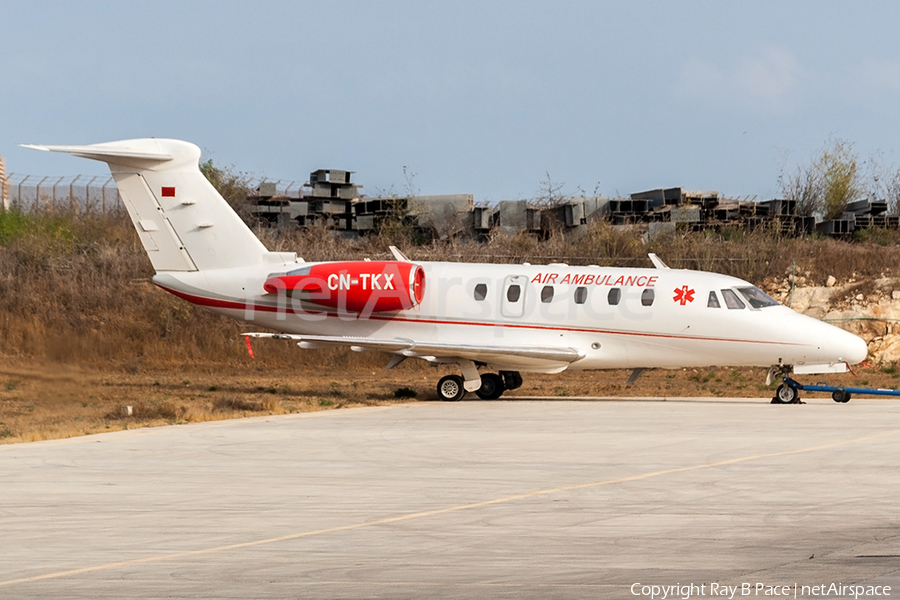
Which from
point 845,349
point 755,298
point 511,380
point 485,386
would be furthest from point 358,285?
point 845,349

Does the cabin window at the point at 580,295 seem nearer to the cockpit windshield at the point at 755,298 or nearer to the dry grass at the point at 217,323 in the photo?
the cockpit windshield at the point at 755,298

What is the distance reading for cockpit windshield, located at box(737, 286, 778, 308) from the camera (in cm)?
2169

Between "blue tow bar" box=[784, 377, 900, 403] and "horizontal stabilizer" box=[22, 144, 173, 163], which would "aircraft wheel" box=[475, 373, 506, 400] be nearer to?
"blue tow bar" box=[784, 377, 900, 403]

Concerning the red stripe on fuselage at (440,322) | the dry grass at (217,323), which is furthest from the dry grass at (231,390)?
the red stripe on fuselage at (440,322)

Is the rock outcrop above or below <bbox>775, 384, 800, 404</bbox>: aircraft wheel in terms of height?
above

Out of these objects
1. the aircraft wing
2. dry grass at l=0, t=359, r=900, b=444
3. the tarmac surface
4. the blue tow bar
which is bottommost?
dry grass at l=0, t=359, r=900, b=444

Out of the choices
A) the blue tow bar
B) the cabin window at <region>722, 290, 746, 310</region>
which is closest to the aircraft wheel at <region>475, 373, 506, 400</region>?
the cabin window at <region>722, 290, 746, 310</region>

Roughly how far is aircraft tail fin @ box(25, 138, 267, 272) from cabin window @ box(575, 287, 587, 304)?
706 centimetres

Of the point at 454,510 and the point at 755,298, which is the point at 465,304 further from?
the point at 454,510

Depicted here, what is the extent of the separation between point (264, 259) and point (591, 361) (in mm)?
7541

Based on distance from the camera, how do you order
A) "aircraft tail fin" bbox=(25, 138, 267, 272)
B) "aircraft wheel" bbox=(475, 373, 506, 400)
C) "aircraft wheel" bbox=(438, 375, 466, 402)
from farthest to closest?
"aircraft tail fin" bbox=(25, 138, 267, 272) → "aircraft wheel" bbox=(475, 373, 506, 400) → "aircraft wheel" bbox=(438, 375, 466, 402)

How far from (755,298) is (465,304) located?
5.84m

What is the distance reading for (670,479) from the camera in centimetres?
1220

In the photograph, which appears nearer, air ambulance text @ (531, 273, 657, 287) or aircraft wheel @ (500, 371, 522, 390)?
air ambulance text @ (531, 273, 657, 287)
